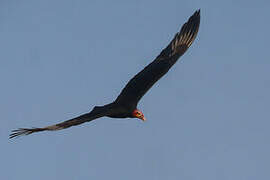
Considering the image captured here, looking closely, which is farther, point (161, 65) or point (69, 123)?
point (161, 65)

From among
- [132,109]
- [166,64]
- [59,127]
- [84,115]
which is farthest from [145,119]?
[59,127]

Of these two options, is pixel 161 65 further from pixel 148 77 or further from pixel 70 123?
pixel 70 123

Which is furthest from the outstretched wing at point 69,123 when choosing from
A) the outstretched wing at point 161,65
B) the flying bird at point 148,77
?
the outstretched wing at point 161,65

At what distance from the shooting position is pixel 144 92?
867 inches

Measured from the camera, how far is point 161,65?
22.7m

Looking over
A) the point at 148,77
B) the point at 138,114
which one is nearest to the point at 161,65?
the point at 148,77

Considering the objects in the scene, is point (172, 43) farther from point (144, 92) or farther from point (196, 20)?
point (144, 92)

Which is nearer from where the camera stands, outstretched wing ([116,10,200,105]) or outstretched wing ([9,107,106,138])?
outstretched wing ([9,107,106,138])

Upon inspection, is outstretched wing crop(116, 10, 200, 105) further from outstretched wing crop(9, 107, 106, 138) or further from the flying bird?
outstretched wing crop(9, 107, 106, 138)

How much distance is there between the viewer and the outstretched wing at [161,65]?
22.0 meters

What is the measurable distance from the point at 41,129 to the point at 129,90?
5.93 meters

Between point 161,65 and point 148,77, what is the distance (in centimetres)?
76

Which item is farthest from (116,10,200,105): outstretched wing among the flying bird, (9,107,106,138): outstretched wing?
(9,107,106,138): outstretched wing

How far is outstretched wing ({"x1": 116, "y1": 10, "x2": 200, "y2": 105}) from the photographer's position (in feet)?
72.2
